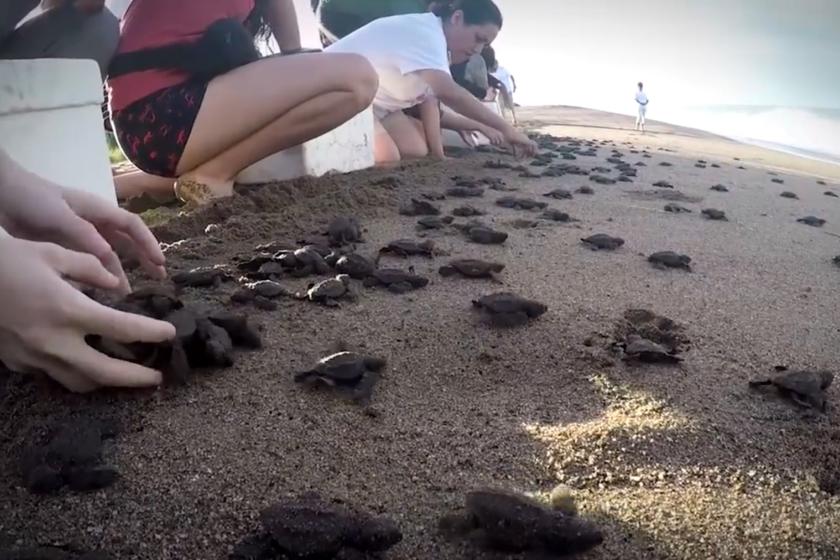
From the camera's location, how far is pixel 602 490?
1123 mm

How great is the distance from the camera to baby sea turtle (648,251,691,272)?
248 centimetres

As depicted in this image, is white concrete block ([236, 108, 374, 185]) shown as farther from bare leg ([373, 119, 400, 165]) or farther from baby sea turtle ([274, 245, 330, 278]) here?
baby sea turtle ([274, 245, 330, 278])

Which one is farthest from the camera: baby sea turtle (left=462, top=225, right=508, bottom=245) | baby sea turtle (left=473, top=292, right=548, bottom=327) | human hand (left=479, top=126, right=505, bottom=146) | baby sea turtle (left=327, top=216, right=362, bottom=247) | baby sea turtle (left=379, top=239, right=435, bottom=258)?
human hand (left=479, top=126, right=505, bottom=146)

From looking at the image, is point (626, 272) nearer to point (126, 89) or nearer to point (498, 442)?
point (498, 442)

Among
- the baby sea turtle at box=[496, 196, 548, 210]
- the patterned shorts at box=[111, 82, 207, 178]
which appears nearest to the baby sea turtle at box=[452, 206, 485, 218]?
the baby sea turtle at box=[496, 196, 548, 210]

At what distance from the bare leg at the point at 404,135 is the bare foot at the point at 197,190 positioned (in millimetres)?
2092

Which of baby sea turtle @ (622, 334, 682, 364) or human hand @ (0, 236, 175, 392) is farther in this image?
baby sea turtle @ (622, 334, 682, 364)

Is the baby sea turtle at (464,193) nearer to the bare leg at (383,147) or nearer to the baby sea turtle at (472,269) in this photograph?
the bare leg at (383,147)

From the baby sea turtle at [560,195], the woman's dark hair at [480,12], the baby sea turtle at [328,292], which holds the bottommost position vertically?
the baby sea turtle at [328,292]

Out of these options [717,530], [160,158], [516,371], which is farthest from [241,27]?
[717,530]

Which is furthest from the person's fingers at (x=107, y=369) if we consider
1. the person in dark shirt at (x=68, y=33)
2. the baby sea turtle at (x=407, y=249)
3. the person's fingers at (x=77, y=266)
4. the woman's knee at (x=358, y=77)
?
the woman's knee at (x=358, y=77)

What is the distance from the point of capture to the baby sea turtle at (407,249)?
2412mm

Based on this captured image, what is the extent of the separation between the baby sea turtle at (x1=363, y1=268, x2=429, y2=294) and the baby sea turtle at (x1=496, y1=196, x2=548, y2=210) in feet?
4.65

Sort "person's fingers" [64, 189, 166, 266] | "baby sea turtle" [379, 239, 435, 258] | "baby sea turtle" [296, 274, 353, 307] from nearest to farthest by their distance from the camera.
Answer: "person's fingers" [64, 189, 166, 266], "baby sea turtle" [296, 274, 353, 307], "baby sea turtle" [379, 239, 435, 258]
